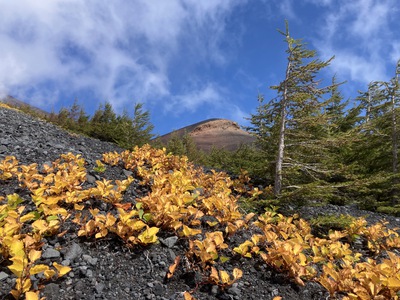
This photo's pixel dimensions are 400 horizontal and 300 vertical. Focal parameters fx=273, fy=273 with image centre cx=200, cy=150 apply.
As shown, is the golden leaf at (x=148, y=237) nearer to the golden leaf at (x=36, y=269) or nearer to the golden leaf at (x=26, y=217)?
the golden leaf at (x=36, y=269)

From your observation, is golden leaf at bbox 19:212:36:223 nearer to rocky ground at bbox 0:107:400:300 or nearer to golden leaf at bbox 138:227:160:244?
rocky ground at bbox 0:107:400:300

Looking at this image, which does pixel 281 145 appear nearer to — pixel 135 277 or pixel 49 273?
pixel 135 277

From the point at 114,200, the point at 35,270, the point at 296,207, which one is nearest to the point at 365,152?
the point at 296,207

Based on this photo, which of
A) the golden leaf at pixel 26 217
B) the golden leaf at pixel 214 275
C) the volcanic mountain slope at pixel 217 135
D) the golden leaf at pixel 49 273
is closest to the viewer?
the golden leaf at pixel 49 273

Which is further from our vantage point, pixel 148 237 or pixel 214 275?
pixel 148 237

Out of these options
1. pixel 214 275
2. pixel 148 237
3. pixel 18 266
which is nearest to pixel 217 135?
pixel 148 237

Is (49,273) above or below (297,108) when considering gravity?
below

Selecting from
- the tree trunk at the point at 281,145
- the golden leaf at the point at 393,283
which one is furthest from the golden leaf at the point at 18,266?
the tree trunk at the point at 281,145

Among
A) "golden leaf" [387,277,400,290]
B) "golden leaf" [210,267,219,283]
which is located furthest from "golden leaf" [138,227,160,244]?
"golden leaf" [387,277,400,290]

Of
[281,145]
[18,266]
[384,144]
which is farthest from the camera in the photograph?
[384,144]

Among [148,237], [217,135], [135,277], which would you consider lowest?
[135,277]

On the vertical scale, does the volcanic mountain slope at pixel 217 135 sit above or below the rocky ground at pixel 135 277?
above

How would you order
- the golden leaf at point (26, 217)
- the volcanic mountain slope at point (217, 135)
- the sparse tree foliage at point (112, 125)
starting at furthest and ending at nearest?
the volcanic mountain slope at point (217, 135) < the sparse tree foliage at point (112, 125) < the golden leaf at point (26, 217)

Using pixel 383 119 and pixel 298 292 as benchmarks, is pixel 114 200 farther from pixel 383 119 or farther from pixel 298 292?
pixel 383 119
